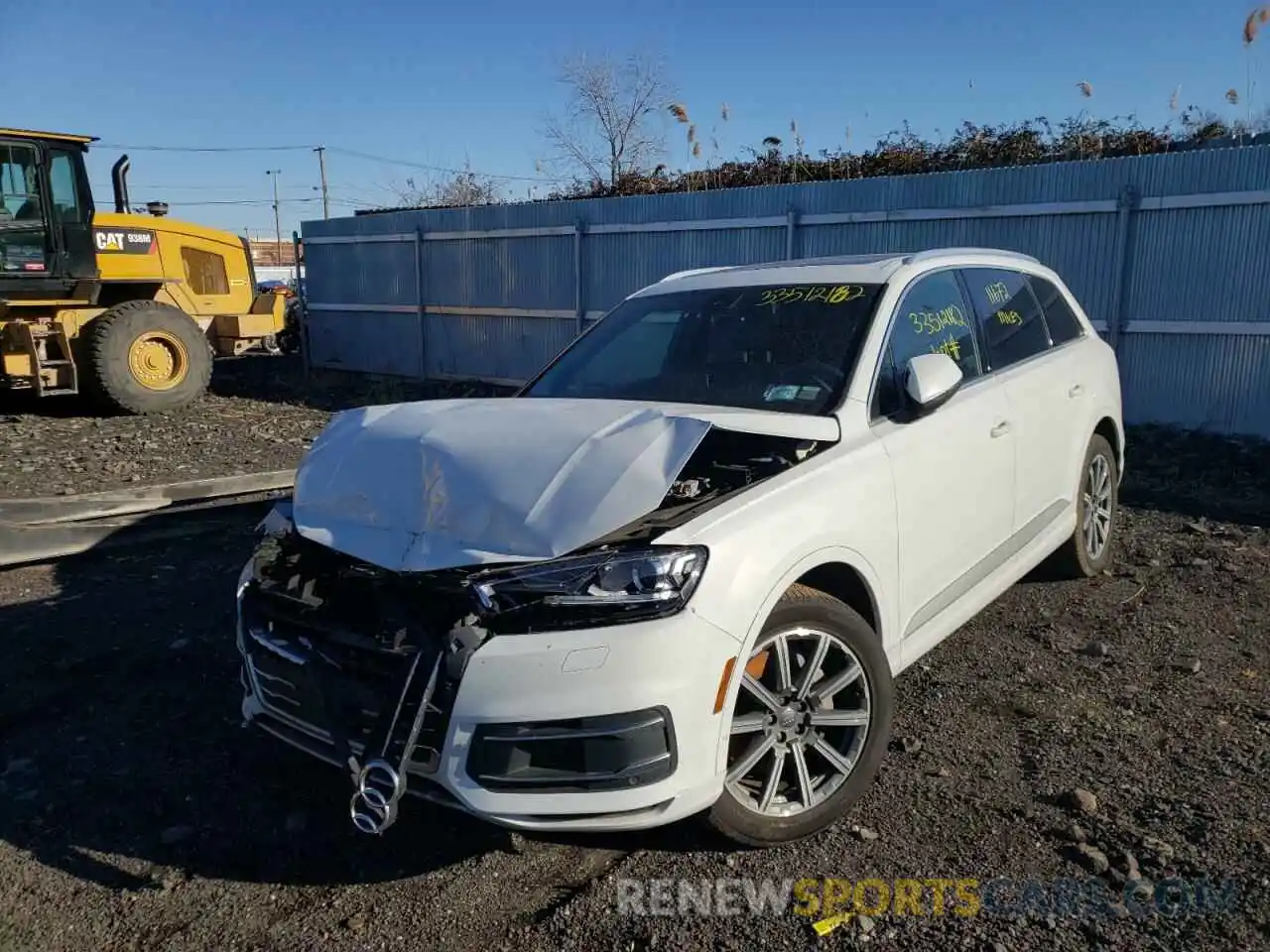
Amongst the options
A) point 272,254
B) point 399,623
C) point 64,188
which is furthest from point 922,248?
point 272,254

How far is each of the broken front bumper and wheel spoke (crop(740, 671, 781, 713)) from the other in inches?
7.8

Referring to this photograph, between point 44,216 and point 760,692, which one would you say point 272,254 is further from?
point 760,692

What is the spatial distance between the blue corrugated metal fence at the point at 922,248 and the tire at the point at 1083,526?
14.3 feet

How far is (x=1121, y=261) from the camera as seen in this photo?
370 inches

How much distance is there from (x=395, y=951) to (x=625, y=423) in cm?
167

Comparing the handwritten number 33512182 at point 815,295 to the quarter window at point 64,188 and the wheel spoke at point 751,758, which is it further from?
the quarter window at point 64,188

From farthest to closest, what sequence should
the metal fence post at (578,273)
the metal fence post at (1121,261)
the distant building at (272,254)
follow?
the distant building at (272,254) < the metal fence post at (578,273) < the metal fence post at (1121,261)

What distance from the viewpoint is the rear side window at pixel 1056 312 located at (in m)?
5.18

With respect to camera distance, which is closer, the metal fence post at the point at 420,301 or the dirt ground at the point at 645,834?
the dirt ground at the point at 645,834

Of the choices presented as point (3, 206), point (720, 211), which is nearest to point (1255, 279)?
point (720, 211)

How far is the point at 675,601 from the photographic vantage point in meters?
2.66

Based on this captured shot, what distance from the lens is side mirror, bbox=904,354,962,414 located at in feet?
11.6

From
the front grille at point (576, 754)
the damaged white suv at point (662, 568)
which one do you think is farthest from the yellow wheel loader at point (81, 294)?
the front grille at point (576, 754)

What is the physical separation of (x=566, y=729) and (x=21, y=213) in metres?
11.9
